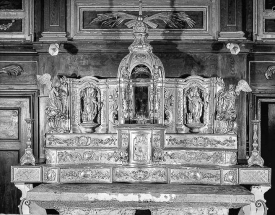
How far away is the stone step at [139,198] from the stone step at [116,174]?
0.34 meters

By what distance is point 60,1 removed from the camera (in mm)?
7211

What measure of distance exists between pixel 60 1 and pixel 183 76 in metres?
2.13

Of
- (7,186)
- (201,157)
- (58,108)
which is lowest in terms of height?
(7,186)

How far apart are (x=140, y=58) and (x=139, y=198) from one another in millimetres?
1926

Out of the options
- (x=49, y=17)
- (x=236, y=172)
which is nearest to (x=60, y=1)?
(x=49, y=17)

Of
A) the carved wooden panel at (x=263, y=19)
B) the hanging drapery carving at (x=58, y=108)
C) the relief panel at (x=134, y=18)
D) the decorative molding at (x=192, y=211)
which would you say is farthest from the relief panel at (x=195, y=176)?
Answer: the carved wooden panel at (x=263, y=19)

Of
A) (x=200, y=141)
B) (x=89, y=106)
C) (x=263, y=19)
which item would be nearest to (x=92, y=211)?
(x=89, y=106)

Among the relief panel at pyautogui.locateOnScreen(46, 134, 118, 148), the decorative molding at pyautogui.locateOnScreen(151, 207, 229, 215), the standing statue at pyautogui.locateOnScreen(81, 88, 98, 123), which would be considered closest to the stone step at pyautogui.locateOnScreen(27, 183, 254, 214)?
the decorative molding at pyautogui.locateOnScreen(151, 207, 229, 215)

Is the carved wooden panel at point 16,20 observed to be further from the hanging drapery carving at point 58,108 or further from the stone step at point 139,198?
the stone step at point 139,198

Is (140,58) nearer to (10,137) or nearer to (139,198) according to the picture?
(139,198)

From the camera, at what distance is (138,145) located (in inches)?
254

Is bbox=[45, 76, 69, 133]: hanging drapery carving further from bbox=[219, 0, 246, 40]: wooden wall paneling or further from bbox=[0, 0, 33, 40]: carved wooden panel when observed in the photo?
bbox=[219, 0, 246, 40]: wooden wall paneling

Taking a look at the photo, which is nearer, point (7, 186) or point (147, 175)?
point (147, 175)

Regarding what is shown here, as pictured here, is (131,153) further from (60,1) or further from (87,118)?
(60,1)
